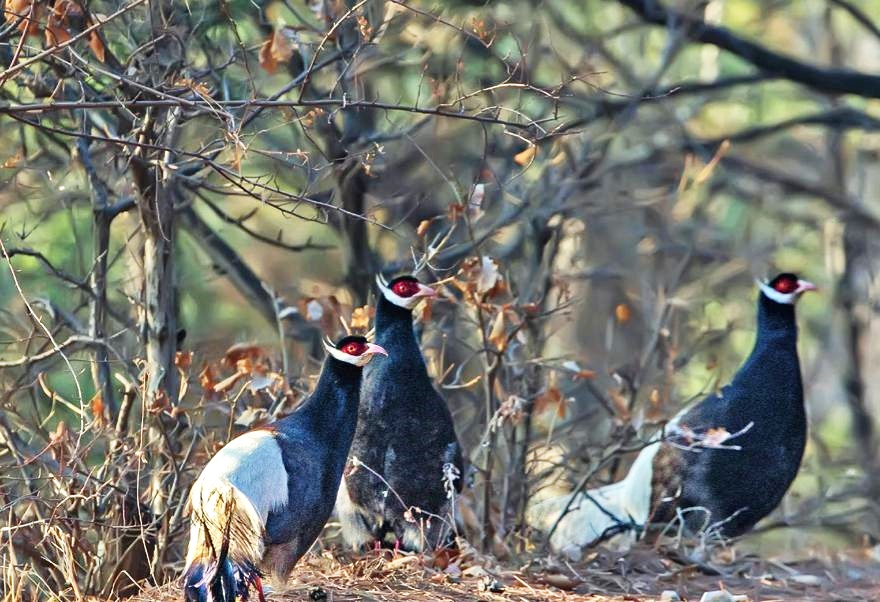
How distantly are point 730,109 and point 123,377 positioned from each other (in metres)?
12.0

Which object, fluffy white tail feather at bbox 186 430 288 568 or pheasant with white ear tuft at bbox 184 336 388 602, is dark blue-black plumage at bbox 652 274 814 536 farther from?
fluffy white tail feather at bbox 186 430 288 568

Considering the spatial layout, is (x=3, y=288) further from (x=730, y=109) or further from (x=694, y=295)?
(x=730, y=109)

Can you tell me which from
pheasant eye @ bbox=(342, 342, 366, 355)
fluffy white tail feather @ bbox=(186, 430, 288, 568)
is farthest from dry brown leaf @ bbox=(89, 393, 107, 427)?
pheasant eye @ bbox=(342, 342, 366, 355)

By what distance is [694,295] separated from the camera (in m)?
9.86

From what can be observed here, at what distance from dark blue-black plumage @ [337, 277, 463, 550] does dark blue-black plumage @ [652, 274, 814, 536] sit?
133cm

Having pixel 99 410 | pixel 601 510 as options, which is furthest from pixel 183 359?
pixel 601 510

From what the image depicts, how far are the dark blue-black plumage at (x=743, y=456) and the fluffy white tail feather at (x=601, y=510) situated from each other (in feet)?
0.25

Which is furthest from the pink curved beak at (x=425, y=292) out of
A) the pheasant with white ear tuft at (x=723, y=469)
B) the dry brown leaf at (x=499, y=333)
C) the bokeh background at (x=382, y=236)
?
the pheasant with white ear tuft at (x=723, y=469)

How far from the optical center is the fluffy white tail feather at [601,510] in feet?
24.0

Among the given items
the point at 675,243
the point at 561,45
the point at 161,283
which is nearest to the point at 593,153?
the point at 675,243

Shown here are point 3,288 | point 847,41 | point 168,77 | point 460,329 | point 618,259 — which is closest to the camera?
point 168,77

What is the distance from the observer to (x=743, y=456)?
735 centimetres

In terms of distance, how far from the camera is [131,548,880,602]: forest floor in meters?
5.66

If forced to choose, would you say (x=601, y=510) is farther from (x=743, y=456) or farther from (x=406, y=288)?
(x=406, y=288)
